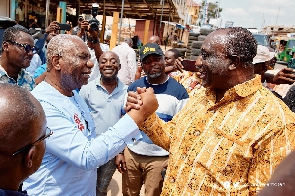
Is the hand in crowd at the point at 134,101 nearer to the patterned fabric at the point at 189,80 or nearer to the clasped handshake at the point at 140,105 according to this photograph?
the clasped handshake at the point at 140,105

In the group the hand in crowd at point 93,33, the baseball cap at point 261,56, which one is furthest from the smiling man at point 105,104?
the baseball cap at point 261,56

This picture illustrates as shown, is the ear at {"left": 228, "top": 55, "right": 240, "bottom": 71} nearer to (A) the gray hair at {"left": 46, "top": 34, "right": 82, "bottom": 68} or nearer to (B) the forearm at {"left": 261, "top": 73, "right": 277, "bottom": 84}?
(A) the gray hair at {"left": 46, "top": 34, "right": 82, "bottom": 68}

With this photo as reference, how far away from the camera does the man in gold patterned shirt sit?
4.74ft

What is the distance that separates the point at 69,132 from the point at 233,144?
958 mm

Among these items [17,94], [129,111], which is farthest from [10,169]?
[129,111]

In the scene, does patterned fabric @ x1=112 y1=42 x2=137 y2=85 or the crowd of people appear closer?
the crowd of people

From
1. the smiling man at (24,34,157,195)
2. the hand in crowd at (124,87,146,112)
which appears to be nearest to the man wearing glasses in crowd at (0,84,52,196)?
the smiling man at (24,34,157,195)

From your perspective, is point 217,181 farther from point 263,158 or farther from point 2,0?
point 2,0

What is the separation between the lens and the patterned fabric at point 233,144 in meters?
1.43

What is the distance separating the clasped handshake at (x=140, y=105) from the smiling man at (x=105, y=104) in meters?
1.64

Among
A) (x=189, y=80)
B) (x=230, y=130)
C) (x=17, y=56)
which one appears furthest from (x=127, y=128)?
(x=189, y=80)

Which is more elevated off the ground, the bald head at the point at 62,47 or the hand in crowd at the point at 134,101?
the bald head at the point at 62,47

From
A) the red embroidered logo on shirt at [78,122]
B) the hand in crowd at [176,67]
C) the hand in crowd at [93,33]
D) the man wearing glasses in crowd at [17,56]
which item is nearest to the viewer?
the red embroidered logo on shirt at [78,122]

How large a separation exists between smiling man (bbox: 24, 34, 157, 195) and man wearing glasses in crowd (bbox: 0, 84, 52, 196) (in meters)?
0.47
